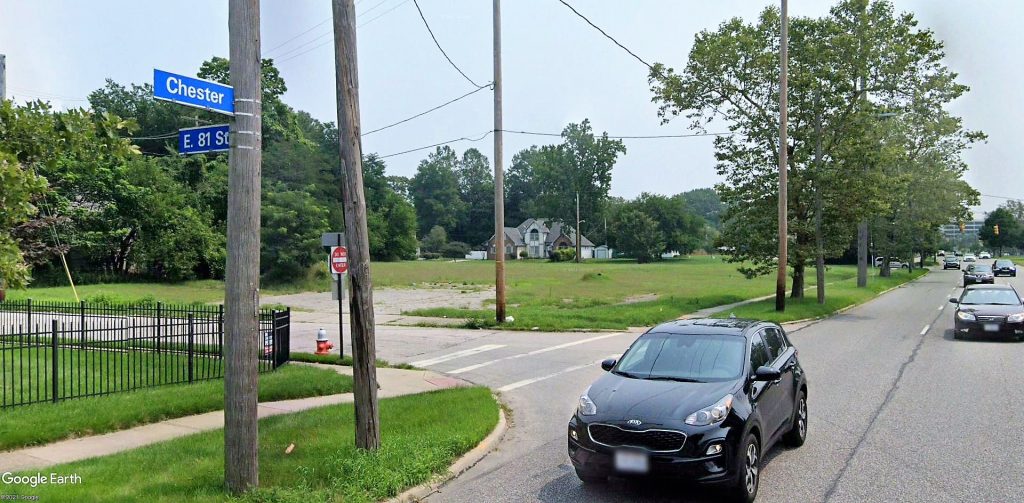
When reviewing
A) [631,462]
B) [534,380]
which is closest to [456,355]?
[534,380]

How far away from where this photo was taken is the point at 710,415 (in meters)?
6.11

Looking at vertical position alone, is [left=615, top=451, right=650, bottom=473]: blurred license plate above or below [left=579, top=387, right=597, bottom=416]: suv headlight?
below

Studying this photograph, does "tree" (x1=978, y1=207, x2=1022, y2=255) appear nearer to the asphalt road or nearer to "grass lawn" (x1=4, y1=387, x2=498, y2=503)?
the asphalt road

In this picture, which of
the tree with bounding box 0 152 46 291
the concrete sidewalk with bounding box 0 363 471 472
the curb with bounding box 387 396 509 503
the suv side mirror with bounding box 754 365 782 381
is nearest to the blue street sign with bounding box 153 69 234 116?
the tree with bounding box 0 152 46 291

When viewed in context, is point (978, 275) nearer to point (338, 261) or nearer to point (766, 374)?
point (338, 261)

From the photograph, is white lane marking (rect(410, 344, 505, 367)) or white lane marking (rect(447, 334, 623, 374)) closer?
white lane marking (rect(447, 334, 623, 374))

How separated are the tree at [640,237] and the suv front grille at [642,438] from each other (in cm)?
10500

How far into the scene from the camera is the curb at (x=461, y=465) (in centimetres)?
652

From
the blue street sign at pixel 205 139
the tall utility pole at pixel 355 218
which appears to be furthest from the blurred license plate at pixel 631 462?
the blue street sign at pixel 205 139

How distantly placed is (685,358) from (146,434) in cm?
642

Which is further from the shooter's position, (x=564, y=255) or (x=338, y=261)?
(x=564, y=255)

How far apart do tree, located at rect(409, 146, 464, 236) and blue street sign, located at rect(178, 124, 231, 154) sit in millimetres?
131765

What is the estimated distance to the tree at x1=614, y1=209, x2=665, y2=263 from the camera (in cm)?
Result: 10969

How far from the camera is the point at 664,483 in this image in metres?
6.55
